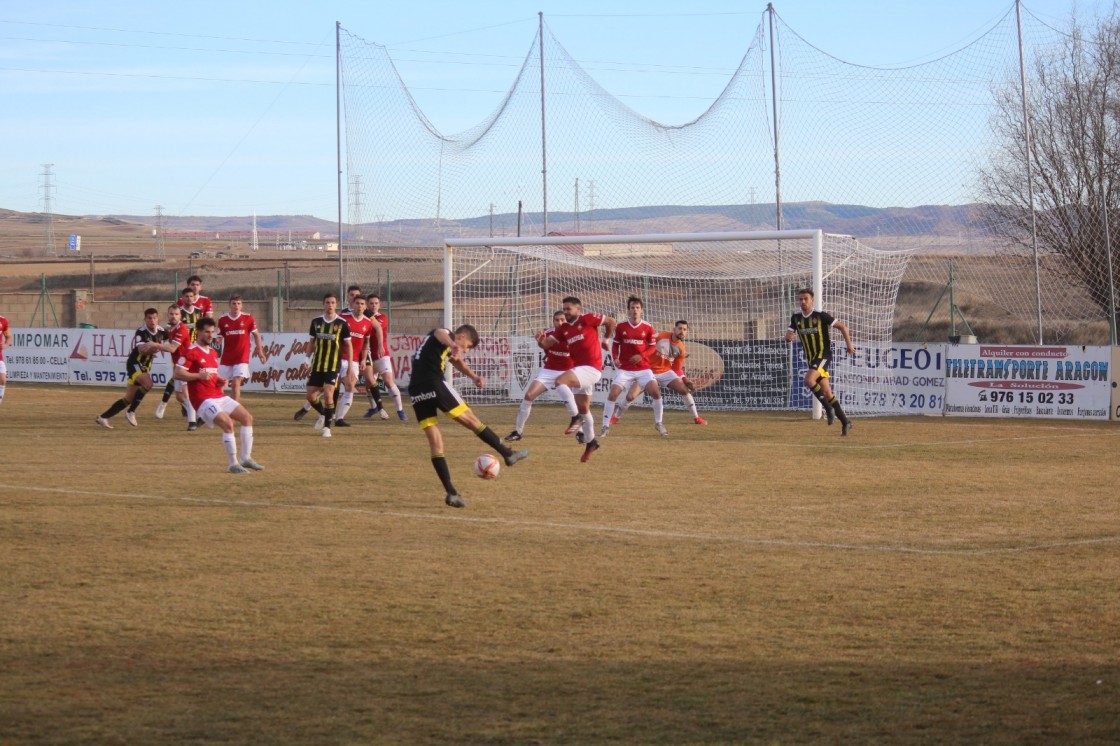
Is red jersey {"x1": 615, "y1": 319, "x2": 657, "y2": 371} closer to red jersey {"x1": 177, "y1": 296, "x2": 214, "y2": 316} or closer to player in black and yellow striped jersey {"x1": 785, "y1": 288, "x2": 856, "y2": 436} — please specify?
player in black and yellow striped jersey {"x1": 785, "y1": 288, "x2": 856, "y2": 436}

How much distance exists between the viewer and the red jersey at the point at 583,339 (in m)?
18.0

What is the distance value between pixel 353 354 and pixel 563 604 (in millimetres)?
14648

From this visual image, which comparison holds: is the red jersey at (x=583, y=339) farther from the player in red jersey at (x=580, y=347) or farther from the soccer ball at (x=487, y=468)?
the soccer ball at (x=487, y=468)

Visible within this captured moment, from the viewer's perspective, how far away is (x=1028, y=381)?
23.7m

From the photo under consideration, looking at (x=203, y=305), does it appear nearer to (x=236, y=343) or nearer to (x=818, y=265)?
(x=236, y=343)

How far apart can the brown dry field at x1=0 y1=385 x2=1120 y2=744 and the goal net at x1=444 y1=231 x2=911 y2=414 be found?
9.38 m

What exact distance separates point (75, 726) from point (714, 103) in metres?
22.4

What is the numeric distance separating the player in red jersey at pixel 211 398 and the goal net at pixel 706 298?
11104 mm

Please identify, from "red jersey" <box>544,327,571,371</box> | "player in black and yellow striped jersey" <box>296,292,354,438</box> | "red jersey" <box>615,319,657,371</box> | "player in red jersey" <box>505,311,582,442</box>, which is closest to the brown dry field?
"player in red jersey" <box>505,311,582,442</box>

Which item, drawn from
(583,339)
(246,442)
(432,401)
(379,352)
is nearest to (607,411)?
(583,339)

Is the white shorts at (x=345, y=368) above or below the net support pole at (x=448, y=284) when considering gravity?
below

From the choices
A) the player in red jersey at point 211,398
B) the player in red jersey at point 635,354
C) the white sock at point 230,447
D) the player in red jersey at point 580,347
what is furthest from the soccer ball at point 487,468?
the player in red jersey at point 635,354

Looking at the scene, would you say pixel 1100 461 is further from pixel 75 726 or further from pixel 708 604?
pixel 75 726

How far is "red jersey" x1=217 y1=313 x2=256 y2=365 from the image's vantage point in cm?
2212
